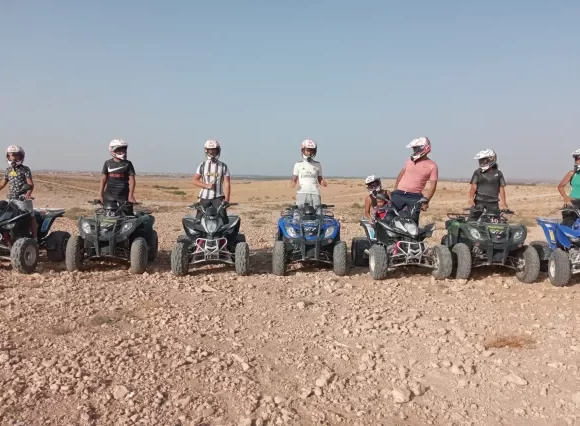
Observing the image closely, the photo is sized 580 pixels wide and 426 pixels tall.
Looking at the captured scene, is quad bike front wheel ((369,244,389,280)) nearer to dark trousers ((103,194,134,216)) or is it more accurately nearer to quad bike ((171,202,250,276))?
quad bike ((171,202,250,276))

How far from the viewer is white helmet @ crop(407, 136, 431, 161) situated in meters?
8.16

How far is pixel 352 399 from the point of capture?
151 inches

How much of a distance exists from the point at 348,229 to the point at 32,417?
12.7 metres

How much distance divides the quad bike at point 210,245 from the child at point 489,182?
13.6 feet

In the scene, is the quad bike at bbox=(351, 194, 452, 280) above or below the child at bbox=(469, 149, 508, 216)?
below

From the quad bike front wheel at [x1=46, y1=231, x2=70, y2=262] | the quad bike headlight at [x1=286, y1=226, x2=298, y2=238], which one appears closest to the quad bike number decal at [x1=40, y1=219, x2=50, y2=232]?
the quad bike front wheel at [x1=46, y1=231, x2=70, y2=262]

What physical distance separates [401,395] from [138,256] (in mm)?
5096

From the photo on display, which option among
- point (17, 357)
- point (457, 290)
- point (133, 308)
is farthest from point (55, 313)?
point (457, 290)

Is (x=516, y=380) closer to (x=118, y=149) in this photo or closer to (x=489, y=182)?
(x=489, y=182)

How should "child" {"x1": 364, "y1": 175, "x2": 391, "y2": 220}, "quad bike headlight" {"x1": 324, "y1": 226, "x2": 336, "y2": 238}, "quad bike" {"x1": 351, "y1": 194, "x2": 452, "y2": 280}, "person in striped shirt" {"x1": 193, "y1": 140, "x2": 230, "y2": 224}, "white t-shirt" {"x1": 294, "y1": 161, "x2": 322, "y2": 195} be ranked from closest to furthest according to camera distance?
"quad bike" {"x1": 351, "y1": 194, "x2": 452, "y2": 280} < "quad bike headlight" {"x1": 324, "y1": 226, "x2": 336, "y2": 238} < "person in striped shirt" {"x1": 193, "y1": 140, "x2": 230, "y2": 224} < "white t-shirt" {"x1": 294, "y1": 161, "x2": 322, "y2": 195} < "child" {"x1": 364, "y1": 175, "x2": 391, "y2": 220}

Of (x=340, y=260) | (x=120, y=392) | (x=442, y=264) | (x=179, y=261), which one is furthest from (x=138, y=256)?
(x=442, y=264)

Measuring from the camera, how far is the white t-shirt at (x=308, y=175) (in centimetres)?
887

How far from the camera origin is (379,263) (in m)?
7.56

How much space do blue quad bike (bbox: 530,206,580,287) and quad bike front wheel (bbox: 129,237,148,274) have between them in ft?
20.8
